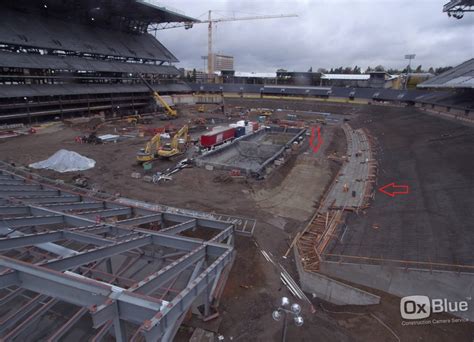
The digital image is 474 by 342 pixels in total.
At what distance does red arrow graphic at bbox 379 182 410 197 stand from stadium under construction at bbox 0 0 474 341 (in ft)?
0.51

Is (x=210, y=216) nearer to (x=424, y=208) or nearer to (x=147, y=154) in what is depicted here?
(x=424, y=208)

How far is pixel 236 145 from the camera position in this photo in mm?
41281

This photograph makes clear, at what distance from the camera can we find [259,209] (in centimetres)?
2225

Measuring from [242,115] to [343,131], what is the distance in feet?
91.7

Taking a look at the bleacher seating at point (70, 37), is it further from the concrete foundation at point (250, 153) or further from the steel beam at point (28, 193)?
the steel beam at point (28, 193)

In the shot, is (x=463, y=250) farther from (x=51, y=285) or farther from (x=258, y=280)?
(x=51, y=285)

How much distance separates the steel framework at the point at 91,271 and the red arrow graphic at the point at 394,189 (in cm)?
1674

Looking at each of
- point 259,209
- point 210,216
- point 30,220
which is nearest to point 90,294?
point 30,220

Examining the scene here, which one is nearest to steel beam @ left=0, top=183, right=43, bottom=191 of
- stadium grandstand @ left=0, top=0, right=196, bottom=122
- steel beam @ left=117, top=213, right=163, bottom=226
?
steel beam @ left=117, top=213, right=163, bottom=226

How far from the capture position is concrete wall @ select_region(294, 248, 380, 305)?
12375 millimetres

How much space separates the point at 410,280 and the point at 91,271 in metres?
13.1

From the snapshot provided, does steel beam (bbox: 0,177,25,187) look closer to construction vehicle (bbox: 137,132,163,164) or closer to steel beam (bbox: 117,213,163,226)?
steel beam (bbox: 117,213,163,226)

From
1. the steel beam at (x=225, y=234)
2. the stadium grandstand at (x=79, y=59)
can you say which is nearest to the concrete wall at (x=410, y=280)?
the steel beam at (x=225, y=234)

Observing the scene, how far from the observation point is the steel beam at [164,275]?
6.26m
